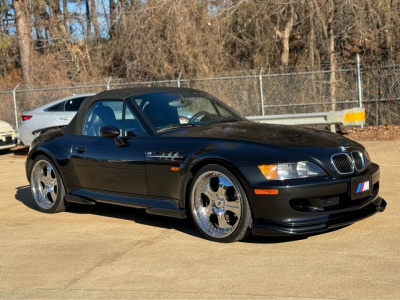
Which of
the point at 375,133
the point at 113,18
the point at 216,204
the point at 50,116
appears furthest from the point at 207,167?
the point at 113,18

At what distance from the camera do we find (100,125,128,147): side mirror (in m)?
6.47

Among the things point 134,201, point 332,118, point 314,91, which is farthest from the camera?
point 314,91

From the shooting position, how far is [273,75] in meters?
16.9

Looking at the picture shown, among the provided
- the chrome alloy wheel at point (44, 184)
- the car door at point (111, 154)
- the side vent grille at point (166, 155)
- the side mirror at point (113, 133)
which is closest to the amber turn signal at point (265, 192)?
the side vent grille at point (166, 155)

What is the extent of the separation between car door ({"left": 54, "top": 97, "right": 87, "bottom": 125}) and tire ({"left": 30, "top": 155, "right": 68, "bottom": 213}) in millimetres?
5982

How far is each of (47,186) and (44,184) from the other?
0.08m

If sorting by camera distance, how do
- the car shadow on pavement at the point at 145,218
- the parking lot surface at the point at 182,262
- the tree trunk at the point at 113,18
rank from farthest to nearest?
1. the tree trunk at the point at 113,18
2. the car shadow on pavement at the point at 145,218
3. the parking lot surface at the point at 182,262

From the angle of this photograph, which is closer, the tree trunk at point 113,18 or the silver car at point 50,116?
the silver car at point 50,116

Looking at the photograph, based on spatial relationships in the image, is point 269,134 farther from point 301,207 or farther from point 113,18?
point 113,18

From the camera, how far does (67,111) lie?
13891 millimetres

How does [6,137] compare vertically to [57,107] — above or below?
below

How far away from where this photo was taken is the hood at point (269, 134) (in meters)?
5.66

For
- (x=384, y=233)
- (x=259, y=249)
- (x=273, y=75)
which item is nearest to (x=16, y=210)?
(x=259, y=249)

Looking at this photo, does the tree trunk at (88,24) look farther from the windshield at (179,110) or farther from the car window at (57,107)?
the windshield at (179,110)
